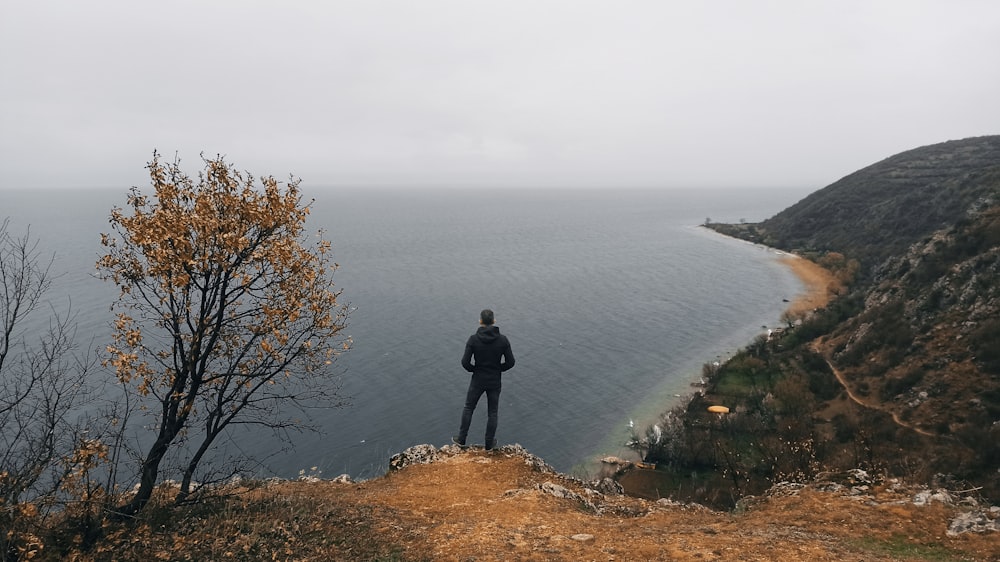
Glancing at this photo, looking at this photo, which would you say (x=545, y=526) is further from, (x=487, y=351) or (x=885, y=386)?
(x=885, y=386)

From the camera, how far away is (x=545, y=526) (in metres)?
10.2

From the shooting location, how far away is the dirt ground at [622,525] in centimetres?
888

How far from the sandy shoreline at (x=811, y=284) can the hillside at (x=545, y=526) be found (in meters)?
55.2

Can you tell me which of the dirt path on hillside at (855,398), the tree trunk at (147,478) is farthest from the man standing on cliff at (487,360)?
the dirt path on hillside at (855,398)

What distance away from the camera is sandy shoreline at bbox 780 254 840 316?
Answer: 210 feet

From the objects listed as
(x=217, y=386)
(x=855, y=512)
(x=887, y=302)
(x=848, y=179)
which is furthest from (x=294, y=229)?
(x=848, y=179)

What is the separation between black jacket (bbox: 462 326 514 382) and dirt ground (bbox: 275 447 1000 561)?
296 centimetres

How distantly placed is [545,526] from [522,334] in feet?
147

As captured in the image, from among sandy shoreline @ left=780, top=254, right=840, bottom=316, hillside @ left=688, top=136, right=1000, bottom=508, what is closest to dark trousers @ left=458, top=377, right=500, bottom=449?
hillside @ left=688, top=136, right=1000, bottom=508

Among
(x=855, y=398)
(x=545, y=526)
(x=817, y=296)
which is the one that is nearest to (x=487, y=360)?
(x=545, y=526)

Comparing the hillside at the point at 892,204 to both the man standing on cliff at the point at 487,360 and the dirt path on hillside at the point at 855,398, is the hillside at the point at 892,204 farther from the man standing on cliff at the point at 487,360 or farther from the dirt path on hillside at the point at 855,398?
the man standing on cliff at the point at 487,360

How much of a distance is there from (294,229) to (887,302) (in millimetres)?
45243

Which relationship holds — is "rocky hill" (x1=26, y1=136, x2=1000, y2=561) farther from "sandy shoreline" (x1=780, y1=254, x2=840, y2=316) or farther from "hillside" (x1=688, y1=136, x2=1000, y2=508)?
"sandy shoreline" (x1=780, y1=254, x2=840, y2=316)

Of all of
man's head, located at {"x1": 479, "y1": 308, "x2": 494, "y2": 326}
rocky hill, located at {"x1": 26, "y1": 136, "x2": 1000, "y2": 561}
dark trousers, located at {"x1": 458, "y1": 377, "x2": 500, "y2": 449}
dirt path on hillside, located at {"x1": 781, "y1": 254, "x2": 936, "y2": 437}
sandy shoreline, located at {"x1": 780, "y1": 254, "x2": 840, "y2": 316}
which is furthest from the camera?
sandy shoreline, located at {"x1": 780, "y1": 254, "x2": 840, "y2": 316}
